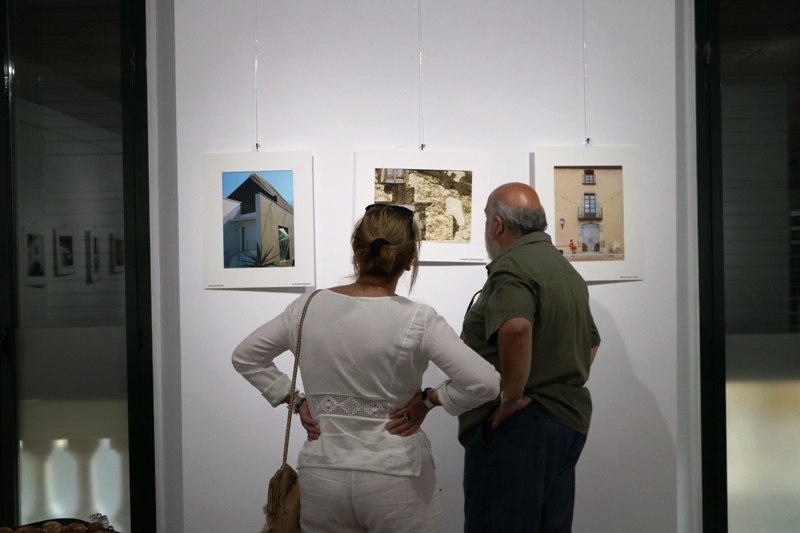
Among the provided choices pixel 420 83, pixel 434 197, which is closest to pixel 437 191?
pixel 434 197

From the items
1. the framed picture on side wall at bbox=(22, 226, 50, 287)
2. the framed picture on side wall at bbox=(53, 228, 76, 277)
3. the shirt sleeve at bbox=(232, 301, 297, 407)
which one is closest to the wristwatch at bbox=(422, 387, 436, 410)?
the shirt sleeve at bbox=(232, 301, 297, 407)

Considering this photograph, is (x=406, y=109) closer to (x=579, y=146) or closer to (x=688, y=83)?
(x=579, y=146)

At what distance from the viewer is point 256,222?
10.6 feet

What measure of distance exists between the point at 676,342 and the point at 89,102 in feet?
10.3

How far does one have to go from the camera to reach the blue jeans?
2365 mm

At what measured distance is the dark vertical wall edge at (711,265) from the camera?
3.26m

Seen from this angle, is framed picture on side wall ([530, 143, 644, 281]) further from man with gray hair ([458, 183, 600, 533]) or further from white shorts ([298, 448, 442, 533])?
white shorts ([298, 448, 442, 533])

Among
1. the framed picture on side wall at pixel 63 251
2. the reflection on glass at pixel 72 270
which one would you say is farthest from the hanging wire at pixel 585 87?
the framed picture on side wall at pixel 63 251

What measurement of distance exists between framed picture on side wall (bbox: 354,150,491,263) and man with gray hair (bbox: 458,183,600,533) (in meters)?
0.72

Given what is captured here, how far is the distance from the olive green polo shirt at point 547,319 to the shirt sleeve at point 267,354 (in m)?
0.72

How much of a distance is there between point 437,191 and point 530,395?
3.91ft

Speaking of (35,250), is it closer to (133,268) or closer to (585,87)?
(133,268)

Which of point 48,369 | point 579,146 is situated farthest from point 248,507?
point 579,146

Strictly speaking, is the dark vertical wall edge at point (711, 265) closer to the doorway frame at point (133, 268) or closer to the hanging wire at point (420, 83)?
the hanging wire at point (420, 83)
